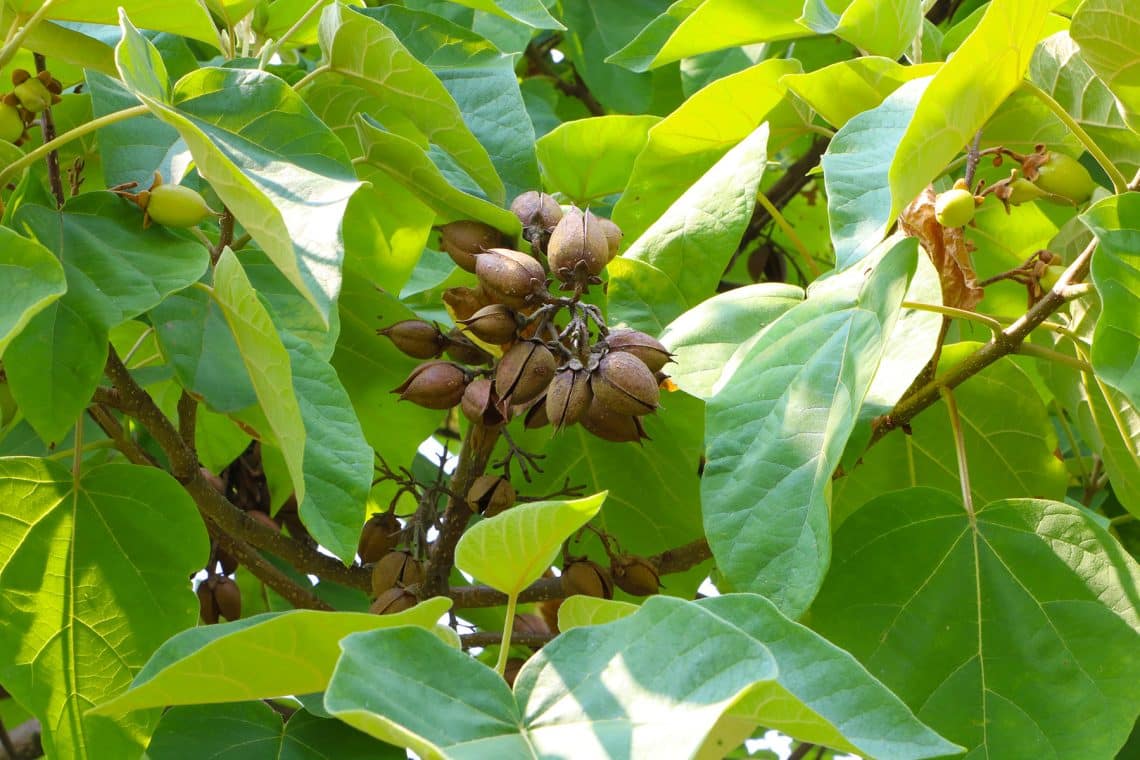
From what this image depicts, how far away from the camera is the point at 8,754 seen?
203 cm

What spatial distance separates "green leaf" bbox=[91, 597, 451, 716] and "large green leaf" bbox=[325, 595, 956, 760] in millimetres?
63

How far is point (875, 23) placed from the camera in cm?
132

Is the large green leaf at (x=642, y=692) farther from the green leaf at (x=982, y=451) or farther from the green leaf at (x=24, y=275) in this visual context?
the green leaf at (x=982, y=451)

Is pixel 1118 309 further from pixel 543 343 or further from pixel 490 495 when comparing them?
pixel 490 495

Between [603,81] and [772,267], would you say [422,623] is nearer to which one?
[603,81]

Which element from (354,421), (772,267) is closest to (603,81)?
(772,267)

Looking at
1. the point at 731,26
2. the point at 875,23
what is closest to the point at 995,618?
the point at 875,23

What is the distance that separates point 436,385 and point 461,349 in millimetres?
82

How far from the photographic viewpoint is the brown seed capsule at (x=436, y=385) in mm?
1343

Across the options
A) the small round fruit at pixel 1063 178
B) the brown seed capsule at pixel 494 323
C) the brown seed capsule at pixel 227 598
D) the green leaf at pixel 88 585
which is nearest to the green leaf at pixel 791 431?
the brown seed capsule at pixel 494 323

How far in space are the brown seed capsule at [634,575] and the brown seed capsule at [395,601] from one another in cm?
23

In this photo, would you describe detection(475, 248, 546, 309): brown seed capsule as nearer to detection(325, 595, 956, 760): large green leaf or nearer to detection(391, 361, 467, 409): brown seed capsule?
detection(391, 361, 467, 409): brown seed capsule

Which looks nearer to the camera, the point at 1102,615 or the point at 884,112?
the point at 884,112

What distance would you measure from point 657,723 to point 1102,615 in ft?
1.89
